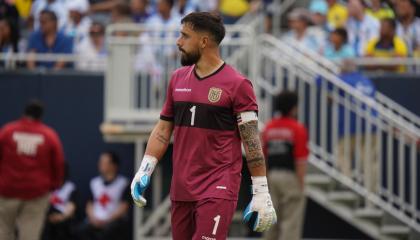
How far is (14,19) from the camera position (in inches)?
681

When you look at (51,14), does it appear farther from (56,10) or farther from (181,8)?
(181,8)

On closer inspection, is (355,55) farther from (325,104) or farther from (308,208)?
(308,208)

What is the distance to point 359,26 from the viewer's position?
56.7ft

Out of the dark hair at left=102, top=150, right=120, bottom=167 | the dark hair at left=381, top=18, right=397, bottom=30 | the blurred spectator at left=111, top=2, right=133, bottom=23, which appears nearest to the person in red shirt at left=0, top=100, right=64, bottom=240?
the dark hair at left=102, top=150, right=120, bottom=167

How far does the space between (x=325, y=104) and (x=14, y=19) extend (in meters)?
5.08

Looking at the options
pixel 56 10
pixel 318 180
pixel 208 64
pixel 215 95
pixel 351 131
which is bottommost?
pixel 318 180

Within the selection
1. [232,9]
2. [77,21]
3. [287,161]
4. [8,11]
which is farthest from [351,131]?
[8,11]

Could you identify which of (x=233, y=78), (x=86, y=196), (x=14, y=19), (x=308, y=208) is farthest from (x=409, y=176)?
(x=233, y=78)

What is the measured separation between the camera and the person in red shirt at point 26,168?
14297 millimetres

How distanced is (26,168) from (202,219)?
6.43 meters

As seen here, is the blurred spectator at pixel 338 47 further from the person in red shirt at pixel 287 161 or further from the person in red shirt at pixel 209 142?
the person in red shirt at pixel 209 142

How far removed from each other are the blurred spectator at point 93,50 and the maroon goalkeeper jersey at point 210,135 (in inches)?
333

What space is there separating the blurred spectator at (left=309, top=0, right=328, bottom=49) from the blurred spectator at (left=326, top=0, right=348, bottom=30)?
0.11m

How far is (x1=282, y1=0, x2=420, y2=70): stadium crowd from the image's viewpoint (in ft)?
53.5
